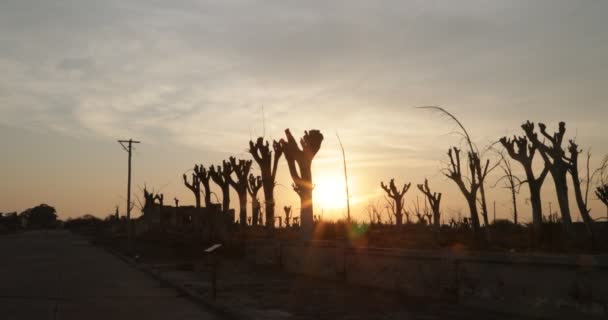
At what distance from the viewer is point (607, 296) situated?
26.9ft

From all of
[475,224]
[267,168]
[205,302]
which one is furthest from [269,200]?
[205,302]

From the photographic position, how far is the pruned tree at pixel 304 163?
1064 inches

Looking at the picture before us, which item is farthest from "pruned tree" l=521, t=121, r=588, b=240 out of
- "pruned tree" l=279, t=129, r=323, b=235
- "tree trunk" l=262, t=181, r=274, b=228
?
"tree trunk" l=262, t=181, r=274, b=228

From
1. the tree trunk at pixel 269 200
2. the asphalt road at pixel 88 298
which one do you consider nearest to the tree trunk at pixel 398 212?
the tree trunk at pixel 269 200

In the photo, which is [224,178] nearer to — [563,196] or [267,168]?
[267,168]

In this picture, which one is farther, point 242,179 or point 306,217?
point 242,179

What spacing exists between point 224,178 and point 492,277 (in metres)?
36.8

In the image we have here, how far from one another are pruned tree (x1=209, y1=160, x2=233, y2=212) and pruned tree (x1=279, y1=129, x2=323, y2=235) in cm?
1775

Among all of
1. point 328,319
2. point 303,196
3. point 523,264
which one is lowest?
point 328,319

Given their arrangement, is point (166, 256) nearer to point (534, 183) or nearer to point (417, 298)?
point (534, 183)

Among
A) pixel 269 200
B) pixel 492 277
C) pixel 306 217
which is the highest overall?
pixel 269 200

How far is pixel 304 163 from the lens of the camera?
90.7 ft

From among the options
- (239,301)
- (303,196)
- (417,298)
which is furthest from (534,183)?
(239,301)

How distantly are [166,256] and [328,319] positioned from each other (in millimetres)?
23830
